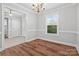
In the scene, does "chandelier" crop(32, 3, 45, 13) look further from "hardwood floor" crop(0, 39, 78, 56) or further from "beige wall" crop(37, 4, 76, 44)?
"hardwood floor" crop(0, 39, 78, 56)

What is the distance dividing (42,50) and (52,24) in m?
0.49

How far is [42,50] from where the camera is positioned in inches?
63.7

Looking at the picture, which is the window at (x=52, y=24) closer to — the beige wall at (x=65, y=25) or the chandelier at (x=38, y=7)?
the beige wall at (x=65, y=25)

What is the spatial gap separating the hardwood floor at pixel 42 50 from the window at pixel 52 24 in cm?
22

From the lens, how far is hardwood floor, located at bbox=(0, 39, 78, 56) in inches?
62.8

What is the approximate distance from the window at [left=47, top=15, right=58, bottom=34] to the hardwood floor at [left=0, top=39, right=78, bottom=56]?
22cm

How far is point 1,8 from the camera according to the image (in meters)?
1.61

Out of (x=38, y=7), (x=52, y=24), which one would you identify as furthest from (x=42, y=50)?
(x=38, y=7)

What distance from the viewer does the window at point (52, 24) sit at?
66.7 inches

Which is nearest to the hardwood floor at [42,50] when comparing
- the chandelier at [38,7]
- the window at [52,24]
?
the window at [52,24]

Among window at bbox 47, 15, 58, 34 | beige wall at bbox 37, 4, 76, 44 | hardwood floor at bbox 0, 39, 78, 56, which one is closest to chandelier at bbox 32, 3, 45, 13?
beige wall at bbox 37, 4, 76, 44

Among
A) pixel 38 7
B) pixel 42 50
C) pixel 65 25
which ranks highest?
pixel 38 7

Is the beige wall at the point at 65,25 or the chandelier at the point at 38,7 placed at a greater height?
the chandelier at the point at 38,7

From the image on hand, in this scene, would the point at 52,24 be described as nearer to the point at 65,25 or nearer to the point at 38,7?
the point at 65,25
